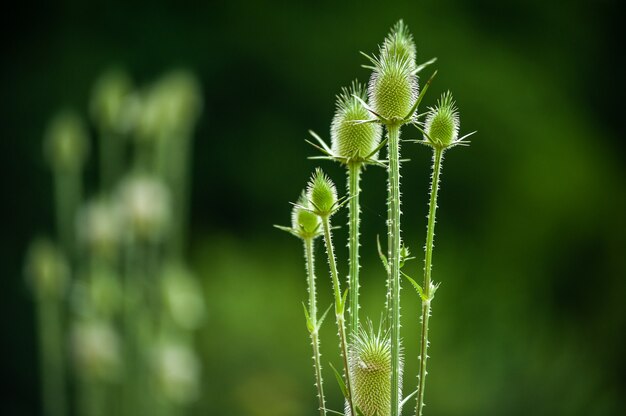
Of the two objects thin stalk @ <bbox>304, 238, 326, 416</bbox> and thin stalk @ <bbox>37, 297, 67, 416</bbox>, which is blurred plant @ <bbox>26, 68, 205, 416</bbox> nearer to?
thin stalk @ <bbox>37, 297, 67, 416</bbox>

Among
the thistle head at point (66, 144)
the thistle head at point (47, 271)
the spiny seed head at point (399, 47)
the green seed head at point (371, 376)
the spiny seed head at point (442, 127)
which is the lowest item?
the green seed head at point (371, 376)

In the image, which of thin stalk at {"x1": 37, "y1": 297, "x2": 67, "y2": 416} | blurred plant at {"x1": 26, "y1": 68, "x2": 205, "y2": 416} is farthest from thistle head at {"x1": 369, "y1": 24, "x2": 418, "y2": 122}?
thin stalk at {"x1": 37, "y1": 297, "x2": 67, "y2": 416}

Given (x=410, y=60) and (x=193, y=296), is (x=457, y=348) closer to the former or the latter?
(x=193, y=296)

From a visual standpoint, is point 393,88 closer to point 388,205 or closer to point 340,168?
point 388,205

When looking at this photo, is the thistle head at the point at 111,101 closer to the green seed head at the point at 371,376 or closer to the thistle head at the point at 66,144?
the thistle head at the point at 66,144

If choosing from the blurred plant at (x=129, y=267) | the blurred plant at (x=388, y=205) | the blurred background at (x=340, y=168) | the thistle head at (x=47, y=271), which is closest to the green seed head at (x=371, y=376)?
the blurred plant at (x=388, y=205)

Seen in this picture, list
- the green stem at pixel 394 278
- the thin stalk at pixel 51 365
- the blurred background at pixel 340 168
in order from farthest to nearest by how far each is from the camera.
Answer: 1. the blurred background at pixel 340 168
2. the thin stalk at pixel 51 365
3. the green stem at pixel 394 278

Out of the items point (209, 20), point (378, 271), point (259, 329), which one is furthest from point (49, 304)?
point (209, 20)
